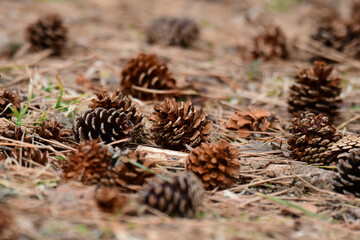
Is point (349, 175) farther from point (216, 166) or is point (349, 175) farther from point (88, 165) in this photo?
point (88, 165)

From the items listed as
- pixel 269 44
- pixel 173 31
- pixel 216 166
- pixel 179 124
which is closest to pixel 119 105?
pixel 179 124

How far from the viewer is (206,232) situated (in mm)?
1313

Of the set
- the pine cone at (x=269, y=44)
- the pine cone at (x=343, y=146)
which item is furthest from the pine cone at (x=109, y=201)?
the pine cone at (x=269, y=44)

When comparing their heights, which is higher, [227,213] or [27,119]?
[27,119]

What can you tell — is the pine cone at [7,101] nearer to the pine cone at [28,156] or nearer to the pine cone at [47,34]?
the pine cone at [28,156]

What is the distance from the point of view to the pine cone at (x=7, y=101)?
2109 millimetres

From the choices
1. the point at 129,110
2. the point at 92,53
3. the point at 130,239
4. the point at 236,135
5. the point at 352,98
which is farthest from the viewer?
the point at 92,53

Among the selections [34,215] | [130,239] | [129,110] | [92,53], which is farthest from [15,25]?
[130,239]

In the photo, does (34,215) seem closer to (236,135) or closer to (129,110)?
(129,110)

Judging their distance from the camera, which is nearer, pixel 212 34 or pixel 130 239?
pixel 130 239

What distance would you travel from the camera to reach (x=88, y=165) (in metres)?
1.62

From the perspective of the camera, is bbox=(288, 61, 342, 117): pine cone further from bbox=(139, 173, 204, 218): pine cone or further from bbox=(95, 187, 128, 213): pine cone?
bbox=(95, 187, 128, 213): pine cone

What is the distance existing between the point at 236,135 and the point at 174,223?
3.49 ft

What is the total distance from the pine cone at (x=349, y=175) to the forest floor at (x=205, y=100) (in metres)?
0.06
